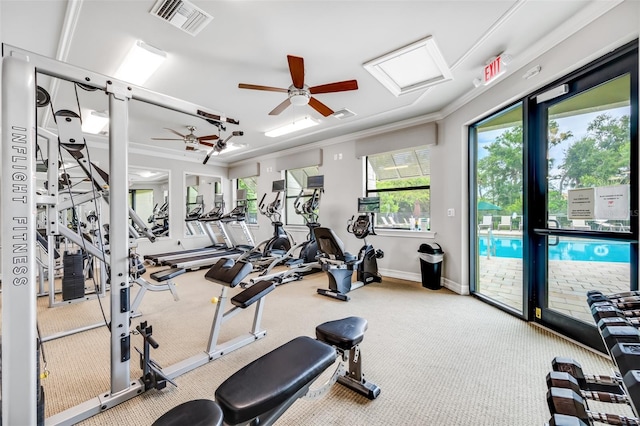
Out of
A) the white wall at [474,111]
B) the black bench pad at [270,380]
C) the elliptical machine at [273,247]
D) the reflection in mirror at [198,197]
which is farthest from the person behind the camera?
the reflection in mirror at [198,197]

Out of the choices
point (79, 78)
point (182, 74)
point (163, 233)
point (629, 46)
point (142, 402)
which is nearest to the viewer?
point (79, 78)

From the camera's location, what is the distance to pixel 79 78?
1.58 meters

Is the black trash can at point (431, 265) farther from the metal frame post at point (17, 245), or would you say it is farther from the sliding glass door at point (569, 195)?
the metal frame post at point (17, 245)

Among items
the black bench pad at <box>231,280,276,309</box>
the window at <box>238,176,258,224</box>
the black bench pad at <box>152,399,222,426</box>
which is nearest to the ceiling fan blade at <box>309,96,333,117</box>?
the black bench pad at <box>231,280,276,309</box>

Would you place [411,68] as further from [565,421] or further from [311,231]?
[311,231]

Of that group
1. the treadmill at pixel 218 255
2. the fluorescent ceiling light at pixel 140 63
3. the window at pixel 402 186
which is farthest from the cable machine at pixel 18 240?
the window at pixel 402 186

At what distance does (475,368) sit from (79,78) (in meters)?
3.34

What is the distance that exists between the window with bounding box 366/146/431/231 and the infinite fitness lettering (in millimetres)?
4595

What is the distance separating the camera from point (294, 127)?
490 centimetres

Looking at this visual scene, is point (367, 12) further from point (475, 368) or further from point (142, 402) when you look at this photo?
point (142, 402)

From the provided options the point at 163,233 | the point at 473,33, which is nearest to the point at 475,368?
the point at 473,33

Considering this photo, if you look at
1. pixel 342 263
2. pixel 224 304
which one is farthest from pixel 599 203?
pixel 224 304

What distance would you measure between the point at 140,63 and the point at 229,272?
2.36 meters

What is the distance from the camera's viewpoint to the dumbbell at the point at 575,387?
1135mm
